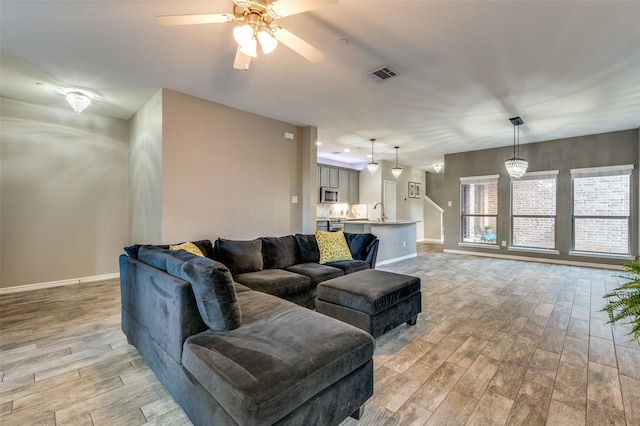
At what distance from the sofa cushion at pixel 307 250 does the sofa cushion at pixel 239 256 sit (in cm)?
66

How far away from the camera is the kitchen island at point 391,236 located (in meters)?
6.25

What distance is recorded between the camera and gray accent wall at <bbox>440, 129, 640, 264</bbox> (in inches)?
224

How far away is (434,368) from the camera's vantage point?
7.14ft

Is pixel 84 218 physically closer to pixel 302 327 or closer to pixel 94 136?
pixel 94 136

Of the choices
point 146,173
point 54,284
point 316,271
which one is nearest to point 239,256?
point 316,271

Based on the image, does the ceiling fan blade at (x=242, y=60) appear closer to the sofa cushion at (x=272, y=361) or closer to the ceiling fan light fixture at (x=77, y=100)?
the sofa cushion at (x=272, y=361)

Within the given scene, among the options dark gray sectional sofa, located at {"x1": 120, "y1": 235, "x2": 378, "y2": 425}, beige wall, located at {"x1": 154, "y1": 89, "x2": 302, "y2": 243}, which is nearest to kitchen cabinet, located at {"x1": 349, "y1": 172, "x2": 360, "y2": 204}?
beige wall, located at {"x1": 154, "y1": 89, "x2": 302, "y2": 243}

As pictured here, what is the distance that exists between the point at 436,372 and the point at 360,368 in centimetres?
87

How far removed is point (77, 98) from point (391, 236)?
19.3ft

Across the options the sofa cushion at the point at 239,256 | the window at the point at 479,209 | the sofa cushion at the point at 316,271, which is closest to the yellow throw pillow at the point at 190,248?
the sofa cushion at the point at 239,256

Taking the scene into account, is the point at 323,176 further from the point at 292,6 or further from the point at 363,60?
the point at 292,6

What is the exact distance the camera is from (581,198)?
20.3 feet

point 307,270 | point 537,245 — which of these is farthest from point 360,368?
point 537,245

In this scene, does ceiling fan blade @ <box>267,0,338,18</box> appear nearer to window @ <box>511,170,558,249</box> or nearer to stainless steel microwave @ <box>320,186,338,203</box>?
stainless steel microwave @ <box>320,186,338,203</box>
